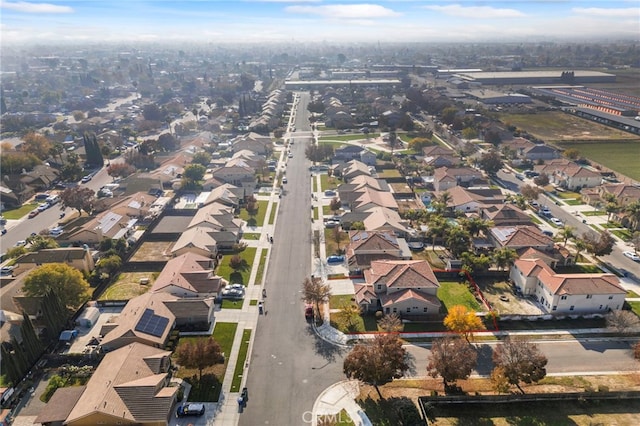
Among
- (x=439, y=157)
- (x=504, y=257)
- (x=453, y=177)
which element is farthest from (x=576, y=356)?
(x=439, y=157)

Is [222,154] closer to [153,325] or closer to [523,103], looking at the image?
[153,325]

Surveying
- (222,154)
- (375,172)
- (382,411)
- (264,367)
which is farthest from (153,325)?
(222,154)

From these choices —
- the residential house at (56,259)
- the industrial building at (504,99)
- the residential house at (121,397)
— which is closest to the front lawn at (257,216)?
the residential house at (56,259)

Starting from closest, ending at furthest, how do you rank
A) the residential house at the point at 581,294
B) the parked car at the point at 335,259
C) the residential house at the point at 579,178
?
the residential house at the point at 581,294 < the parked car at the point at 335,259 < the residential house at the point at 579,178

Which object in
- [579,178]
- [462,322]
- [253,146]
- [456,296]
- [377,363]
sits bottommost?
[456,296]

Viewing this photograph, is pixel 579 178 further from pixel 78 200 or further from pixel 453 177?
pixel 78 200

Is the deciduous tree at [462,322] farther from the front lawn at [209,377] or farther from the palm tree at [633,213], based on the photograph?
the palm tree at [633,213]

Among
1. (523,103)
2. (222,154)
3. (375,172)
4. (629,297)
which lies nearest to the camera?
(629,297)
